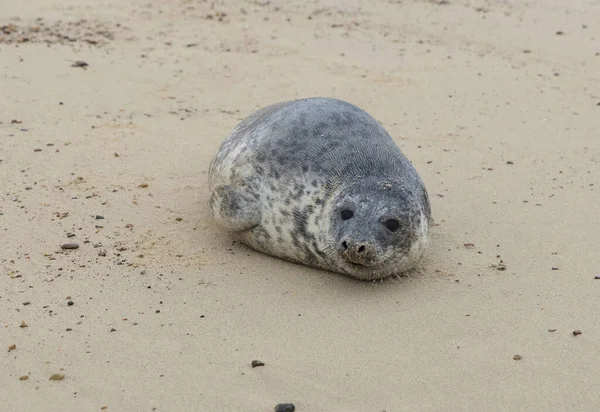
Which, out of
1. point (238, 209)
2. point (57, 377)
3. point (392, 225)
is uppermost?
point (392, 225)

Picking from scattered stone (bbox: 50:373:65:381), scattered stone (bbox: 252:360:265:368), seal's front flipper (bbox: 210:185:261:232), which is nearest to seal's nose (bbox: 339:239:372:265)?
seal's front flipper (bbox: 210:185:261:232)

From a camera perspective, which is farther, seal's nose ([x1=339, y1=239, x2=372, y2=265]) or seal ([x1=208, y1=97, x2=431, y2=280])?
seal ([x1=208, y1=97, x2=431, y2=280])

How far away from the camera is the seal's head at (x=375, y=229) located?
13.5 feet

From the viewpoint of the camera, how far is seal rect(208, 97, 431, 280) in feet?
13.7

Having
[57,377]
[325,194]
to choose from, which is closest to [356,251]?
[325,194]

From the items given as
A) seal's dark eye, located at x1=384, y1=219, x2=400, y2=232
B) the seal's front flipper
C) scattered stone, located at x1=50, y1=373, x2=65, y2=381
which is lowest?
scattered stone, located at x1=50, y1=373, x2=65, y2=381

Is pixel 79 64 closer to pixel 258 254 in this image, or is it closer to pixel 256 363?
pixel 258 254

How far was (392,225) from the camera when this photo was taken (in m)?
4.18

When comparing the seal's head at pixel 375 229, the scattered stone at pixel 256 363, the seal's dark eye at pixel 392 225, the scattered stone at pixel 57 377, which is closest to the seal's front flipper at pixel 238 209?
the seal's head at pixel 375 229

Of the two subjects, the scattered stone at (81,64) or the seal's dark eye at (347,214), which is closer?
the seal's dark eye at (347,214)

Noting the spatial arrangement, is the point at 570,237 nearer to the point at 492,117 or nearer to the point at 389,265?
the point at 389,265

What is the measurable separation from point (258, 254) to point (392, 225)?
2.66 ft

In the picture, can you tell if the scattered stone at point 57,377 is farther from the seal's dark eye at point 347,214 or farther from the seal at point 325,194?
the seal's dark eye at point 347,214

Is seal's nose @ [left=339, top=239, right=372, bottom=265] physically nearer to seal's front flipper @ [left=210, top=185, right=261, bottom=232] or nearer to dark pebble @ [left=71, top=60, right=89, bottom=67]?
seal's front flipper @ [left=210, top=185, right=261, bottom=232]
